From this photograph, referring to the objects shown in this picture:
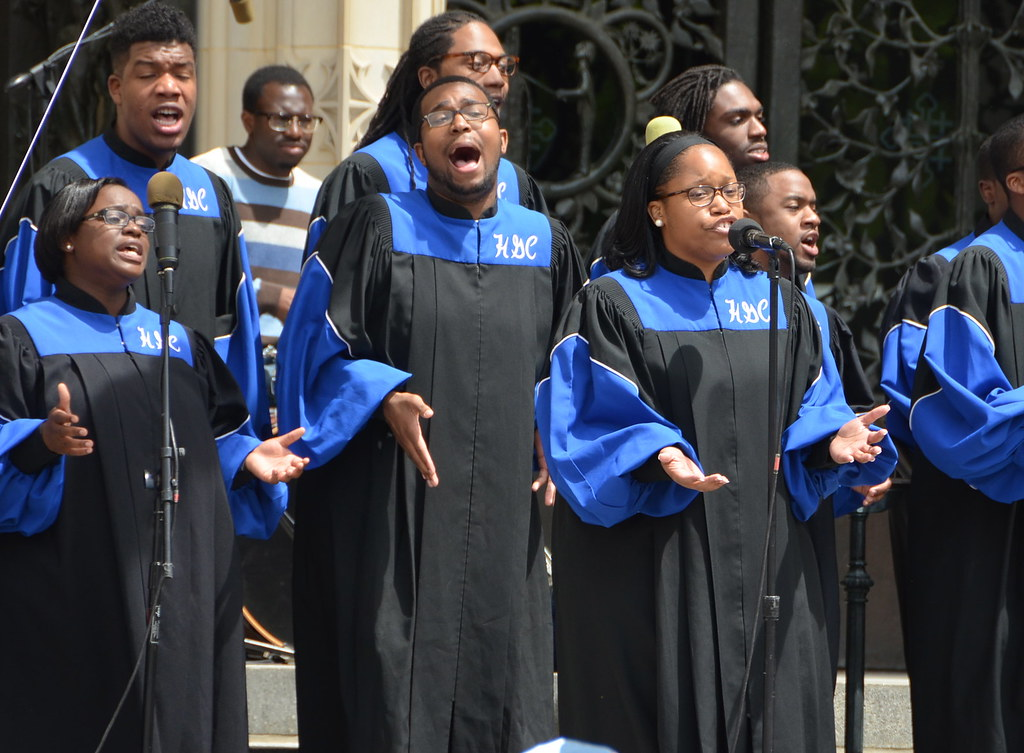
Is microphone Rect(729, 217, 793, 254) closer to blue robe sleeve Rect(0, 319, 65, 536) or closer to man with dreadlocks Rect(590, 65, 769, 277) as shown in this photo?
man with dreadlocks Rect(590, 65, 769, 277)

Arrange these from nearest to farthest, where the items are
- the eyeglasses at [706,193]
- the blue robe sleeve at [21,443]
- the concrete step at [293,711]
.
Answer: the blue robe sleeve at [21,443] < the eyeglasses at [706,193] < the concrete step at [293,711]

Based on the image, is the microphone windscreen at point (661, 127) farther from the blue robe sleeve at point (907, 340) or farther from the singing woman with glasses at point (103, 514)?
the singing woman with glasses at point (103, 514)

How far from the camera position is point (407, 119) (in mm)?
6363

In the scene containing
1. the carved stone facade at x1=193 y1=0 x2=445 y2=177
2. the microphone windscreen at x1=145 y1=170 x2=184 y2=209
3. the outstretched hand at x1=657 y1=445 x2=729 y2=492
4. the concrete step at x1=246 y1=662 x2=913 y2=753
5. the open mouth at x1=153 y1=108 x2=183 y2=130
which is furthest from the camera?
the carved stone facade at x1=193 y1=0 x2=445 y2=177

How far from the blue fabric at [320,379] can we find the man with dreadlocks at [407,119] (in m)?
0.35

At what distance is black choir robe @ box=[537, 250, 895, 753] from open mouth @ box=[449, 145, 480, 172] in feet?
2.01

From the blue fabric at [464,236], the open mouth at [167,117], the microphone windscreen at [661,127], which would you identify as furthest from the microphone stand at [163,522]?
the microphone windscreen at [661,127]

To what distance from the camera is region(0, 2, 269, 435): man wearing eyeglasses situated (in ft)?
20.2

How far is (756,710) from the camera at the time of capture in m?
5.21

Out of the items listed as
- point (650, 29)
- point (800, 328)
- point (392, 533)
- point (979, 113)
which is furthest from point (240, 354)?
point (979, 113)

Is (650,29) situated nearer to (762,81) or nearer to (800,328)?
(762,81)

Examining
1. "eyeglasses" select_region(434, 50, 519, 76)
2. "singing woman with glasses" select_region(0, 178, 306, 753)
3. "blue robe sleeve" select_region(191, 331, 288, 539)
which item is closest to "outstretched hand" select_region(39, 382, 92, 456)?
"singing woman with glasses" select_region(0, 178, 306, 753)

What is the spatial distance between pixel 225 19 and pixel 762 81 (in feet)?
10.1

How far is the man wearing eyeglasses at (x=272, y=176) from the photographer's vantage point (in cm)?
780
